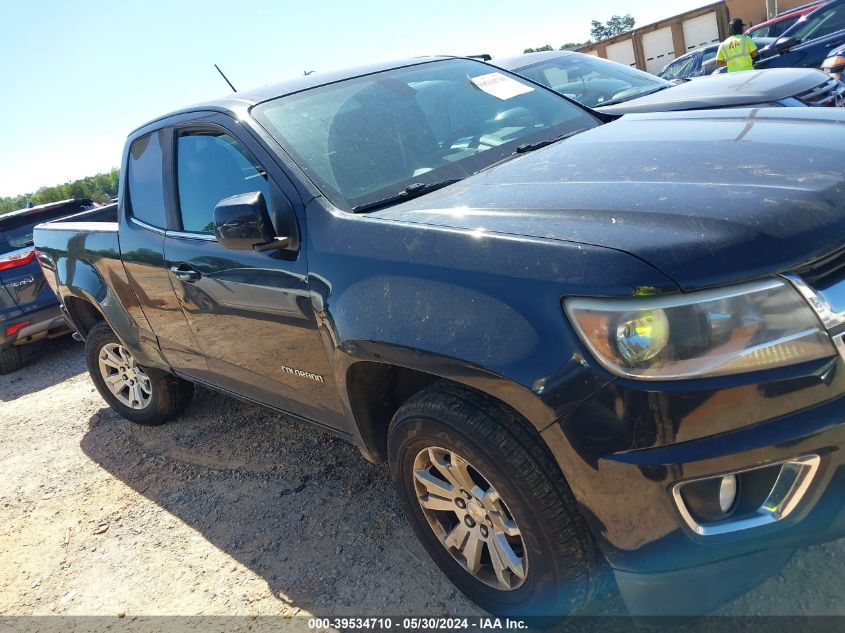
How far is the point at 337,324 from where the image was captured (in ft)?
7.82

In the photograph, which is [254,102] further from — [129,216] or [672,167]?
[672,167]

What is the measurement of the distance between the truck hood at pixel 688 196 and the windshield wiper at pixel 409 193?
70 millimetres

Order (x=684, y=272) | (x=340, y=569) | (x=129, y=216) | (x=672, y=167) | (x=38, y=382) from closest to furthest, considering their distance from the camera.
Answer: (x=684, y=272), (x=672, y=167), (x=340, y=569), (x=129, y=216), (x=38, y=382)

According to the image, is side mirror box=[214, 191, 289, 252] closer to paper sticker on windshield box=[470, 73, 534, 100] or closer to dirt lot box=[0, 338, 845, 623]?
dirt lot box=[0, 338, 845, 623]

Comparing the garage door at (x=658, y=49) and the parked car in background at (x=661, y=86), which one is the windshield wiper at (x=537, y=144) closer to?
the parked car in background at (x=661, y=86)

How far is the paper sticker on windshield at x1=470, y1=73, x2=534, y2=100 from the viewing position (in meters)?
3.47

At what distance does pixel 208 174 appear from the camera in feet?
10.8

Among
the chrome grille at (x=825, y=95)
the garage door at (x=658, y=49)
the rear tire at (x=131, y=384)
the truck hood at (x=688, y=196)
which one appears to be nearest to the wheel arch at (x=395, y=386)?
the truck hood at (x=688, y=196)

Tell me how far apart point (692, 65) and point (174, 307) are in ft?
49.8

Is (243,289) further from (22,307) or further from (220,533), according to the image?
(22,307)

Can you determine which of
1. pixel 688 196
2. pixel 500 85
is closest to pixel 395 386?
pixel 688 196

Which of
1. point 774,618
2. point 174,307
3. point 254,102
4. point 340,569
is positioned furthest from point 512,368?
point 174,307

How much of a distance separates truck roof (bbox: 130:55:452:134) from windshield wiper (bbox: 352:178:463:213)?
2.84ft

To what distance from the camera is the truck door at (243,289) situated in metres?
2.65
